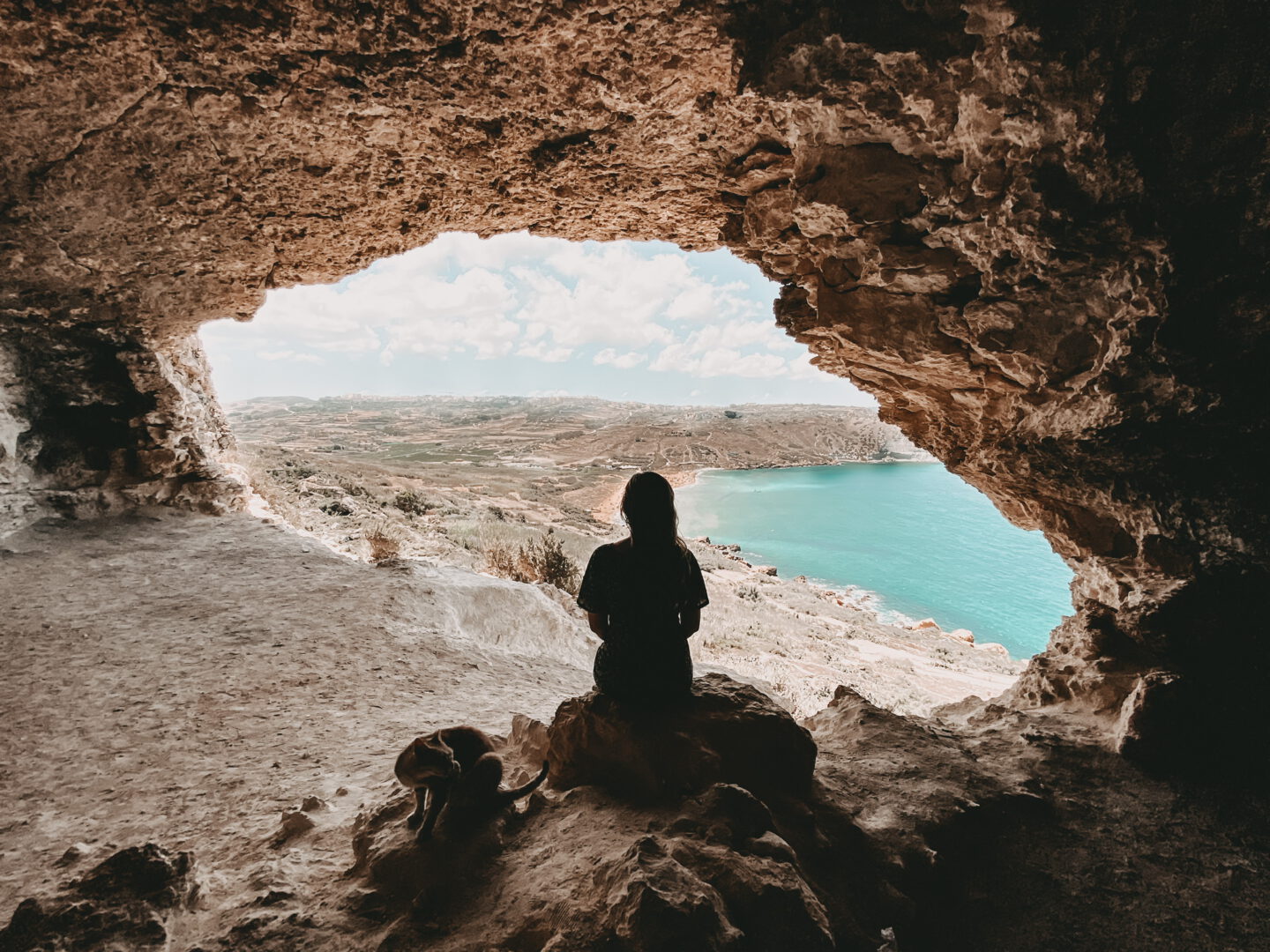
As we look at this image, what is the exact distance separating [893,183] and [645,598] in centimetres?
333

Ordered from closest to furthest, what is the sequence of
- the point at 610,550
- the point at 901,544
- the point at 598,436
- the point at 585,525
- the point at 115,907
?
the point at 115,907, the point at 610,550, the point at 585,525, the point at 901,544, the point at 598,436

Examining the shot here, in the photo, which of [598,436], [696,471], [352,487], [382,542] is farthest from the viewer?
[598,436]

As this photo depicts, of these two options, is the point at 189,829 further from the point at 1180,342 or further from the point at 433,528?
the point at 433,528

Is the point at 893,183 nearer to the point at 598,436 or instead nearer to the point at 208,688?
the point at 208,688

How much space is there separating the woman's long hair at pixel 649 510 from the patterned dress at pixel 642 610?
7 centimetres

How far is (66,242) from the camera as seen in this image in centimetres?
577

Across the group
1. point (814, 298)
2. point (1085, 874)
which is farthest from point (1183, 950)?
point (814, 298)

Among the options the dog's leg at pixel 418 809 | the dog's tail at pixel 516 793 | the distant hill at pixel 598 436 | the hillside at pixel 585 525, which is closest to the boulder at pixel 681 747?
the dog's tail at pixel 516 793

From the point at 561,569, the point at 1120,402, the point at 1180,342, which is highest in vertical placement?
the point at 1180,342

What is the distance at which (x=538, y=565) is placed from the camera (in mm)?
11359

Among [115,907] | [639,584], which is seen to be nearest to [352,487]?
[115,907]

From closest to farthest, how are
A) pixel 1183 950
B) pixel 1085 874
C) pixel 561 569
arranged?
1. pixel 1183 950
2. pixel 1085 874
3. pixel 561 569

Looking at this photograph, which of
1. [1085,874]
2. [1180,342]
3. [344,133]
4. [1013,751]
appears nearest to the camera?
[1085,874]

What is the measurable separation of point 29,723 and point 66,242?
506 centimetres
